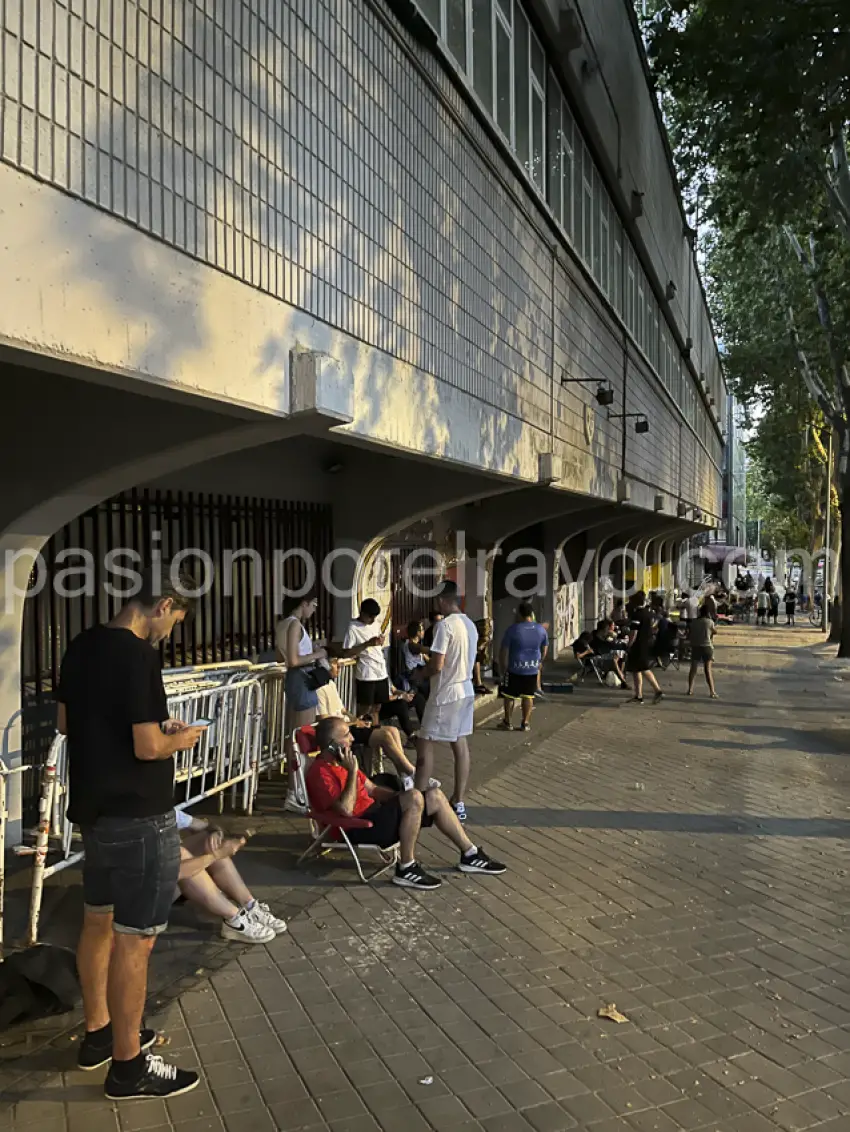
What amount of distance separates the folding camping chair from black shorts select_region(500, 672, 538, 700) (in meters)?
4.72

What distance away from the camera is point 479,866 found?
17.9 ft

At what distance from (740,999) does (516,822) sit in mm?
2735

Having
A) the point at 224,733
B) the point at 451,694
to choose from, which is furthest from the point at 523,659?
the point at 224,733

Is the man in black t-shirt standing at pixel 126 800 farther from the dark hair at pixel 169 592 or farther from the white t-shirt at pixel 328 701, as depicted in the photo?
the white t-shirt at pixel 328 701

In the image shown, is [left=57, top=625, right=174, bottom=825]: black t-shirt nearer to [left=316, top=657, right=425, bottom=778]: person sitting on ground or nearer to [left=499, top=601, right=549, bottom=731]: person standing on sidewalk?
[left=316, top=657, right=425, bottom=778]: person sitting on ground

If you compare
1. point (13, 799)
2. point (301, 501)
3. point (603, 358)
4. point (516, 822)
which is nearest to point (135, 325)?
point (13, 799)

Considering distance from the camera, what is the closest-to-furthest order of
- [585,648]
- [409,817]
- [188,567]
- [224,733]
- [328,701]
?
1. [409,817]
2. [224,733]
3. [328,701]
4. [188,567]
5. [585,648]

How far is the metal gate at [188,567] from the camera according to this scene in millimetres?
5930

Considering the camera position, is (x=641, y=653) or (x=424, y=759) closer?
(x=424, y=759)

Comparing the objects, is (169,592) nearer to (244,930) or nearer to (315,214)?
(244,930)

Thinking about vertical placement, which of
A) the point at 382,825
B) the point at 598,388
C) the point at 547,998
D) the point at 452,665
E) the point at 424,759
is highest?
the point at 598,388

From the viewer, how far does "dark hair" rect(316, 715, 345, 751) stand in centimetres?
524

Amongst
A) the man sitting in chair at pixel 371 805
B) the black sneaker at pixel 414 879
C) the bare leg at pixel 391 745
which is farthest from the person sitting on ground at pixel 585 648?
the black sneaker at pixel 414 879

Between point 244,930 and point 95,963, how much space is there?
1.21 metres
